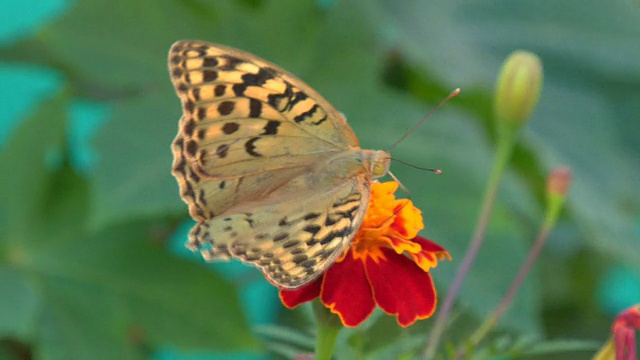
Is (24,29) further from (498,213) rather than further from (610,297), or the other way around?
(610,297)

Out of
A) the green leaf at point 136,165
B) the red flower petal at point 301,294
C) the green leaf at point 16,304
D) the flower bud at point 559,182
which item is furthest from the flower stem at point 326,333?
the green leaf at point 16,304

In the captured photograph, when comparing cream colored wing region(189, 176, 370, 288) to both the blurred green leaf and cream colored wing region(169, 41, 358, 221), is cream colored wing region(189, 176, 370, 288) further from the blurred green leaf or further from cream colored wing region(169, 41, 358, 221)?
the blurred green leaf

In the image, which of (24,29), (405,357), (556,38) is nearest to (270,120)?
(405,357)

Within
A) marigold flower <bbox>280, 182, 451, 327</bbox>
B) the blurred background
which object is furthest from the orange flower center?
the blurred background

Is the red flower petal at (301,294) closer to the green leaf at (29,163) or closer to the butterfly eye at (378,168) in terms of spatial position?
the butterfly eye at (378,168)

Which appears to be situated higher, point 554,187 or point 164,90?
point 554,187

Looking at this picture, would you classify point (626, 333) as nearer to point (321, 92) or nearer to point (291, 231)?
point (291, 231)

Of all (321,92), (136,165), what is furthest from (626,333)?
(321,92)

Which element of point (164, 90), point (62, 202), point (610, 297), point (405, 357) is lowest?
point (610, 297)
